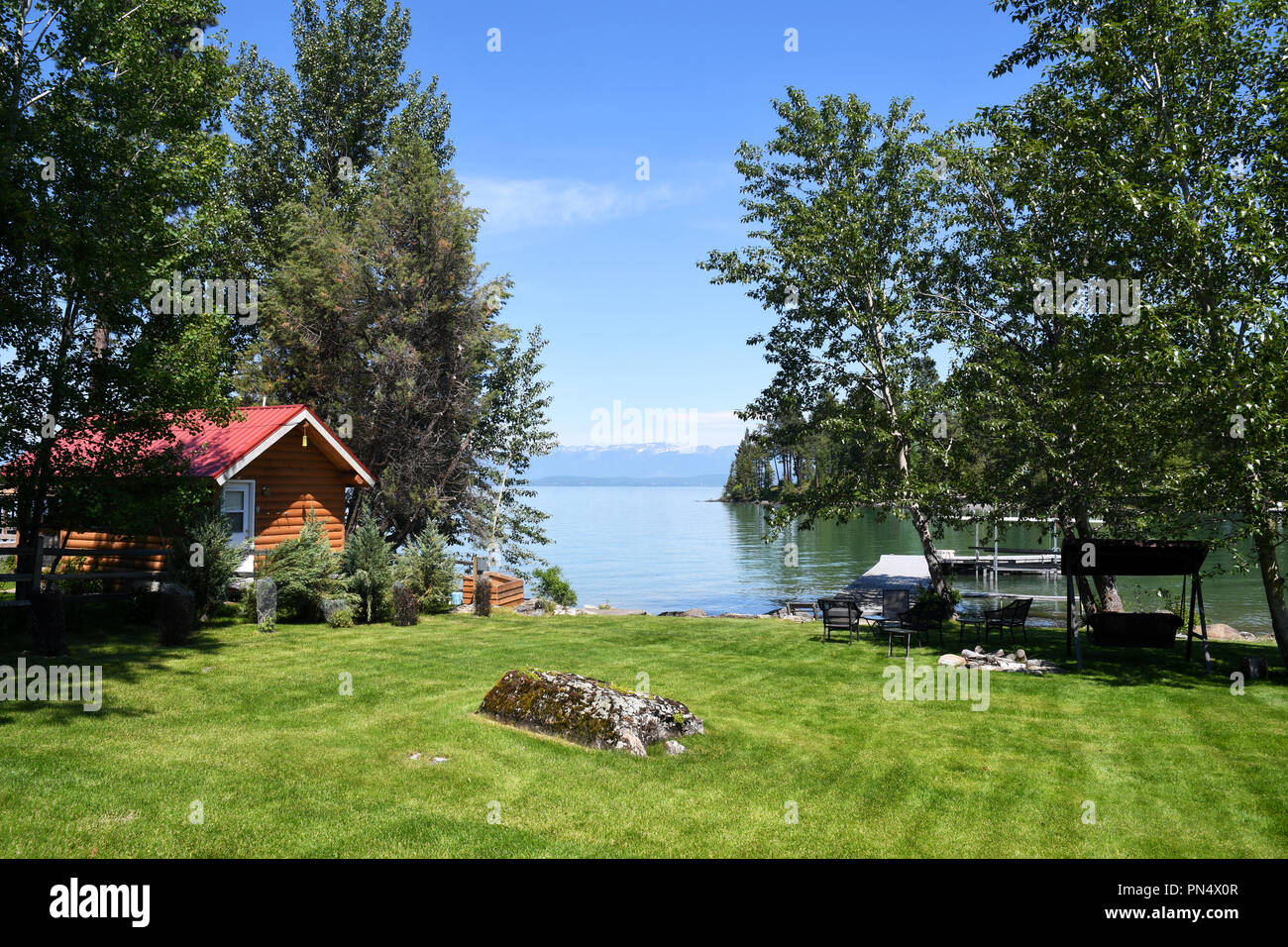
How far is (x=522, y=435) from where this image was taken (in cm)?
3822

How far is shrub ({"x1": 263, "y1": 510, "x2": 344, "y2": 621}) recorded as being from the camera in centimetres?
2058

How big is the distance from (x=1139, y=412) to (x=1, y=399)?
22486mm

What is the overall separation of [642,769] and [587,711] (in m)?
1.29

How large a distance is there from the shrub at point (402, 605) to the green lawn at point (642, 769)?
5.95 metres

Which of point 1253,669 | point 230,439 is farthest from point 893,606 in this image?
point 230,439

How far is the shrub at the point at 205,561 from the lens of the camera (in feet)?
61.9

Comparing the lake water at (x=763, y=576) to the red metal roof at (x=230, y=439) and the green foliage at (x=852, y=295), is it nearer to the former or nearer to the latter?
the green foliage at (x=852, y=295)

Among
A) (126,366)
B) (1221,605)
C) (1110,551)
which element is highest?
(126,366)

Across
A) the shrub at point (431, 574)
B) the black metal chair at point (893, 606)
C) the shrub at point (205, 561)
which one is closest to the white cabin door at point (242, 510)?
the shrub at point (205, 561)

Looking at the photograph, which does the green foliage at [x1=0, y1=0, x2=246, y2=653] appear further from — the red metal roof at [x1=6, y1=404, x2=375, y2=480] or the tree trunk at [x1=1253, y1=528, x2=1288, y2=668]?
the tree trunk at [x1=1253, y1=528, x2=1288, y2=668]

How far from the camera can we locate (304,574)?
20.8 metres

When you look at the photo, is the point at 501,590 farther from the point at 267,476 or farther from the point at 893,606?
the point at 893,606

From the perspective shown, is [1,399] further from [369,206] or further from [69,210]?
[369,206]
